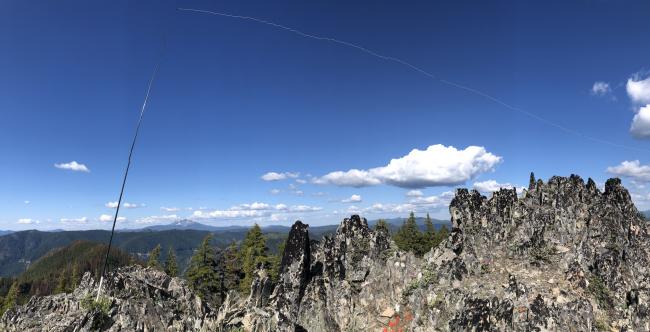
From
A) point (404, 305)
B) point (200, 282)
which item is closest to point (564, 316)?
point (404, 305)

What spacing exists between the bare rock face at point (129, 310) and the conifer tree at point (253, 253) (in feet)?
101

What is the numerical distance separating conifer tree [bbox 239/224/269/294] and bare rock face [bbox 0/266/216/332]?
30.7m

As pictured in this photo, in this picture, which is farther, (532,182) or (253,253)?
(253,253)

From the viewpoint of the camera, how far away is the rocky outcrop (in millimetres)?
23266

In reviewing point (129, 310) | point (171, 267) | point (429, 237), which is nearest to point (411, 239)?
point (429, 237)

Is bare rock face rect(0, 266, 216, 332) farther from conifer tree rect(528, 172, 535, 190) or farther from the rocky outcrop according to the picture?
conifer tree rect(528, 172, 535, 190)

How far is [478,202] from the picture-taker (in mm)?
33281

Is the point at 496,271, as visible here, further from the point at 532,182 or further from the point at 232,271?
the point at 232,271

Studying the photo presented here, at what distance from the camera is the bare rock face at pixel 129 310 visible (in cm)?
1697

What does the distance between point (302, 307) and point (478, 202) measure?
673 inches

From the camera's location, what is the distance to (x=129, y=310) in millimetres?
19297

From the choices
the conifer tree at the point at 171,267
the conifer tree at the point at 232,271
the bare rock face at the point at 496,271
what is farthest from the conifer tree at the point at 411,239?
the bare rock face at the point at 496,271

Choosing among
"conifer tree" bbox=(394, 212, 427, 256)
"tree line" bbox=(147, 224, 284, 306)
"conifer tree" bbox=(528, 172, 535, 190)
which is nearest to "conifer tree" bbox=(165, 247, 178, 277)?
"tree line" bbox=(147, 224, 284, 306)

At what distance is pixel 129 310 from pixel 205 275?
41.5 meters
